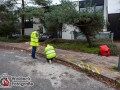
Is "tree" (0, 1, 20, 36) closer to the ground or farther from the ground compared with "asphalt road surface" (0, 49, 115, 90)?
farther from the ground

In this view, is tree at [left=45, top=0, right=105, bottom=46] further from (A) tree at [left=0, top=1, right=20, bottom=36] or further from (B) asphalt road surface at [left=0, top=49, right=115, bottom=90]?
(A) tree at [left=0, top=1, right=20, bottom=36]

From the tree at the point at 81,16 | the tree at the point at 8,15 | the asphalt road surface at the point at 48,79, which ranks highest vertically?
the tree at the point at 8,15

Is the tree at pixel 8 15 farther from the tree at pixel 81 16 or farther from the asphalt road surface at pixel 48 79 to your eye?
the asphalt road surface at pixel 48 79

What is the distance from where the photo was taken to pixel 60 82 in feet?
14.5

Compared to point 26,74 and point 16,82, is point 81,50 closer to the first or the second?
point 26,74

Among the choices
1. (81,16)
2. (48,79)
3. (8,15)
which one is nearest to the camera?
(48,79)

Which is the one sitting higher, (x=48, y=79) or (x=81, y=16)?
(x=81, y=16)

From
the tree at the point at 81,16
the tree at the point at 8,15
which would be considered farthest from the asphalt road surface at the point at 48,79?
the tree at the point at 8,15

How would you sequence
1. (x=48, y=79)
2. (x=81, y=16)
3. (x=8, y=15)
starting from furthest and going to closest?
(x=8, y=15) < (x=81, y=16) < (x=48, y=79)

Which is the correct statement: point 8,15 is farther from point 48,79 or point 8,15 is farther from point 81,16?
point 48,79

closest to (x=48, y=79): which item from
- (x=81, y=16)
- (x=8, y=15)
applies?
(x=81, y=16)

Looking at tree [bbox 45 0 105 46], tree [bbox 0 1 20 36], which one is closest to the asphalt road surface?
tree [bbox 45 0 105 46]

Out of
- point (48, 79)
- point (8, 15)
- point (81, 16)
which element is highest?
point (8, 15)

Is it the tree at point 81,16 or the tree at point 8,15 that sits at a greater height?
the tree at point 8,15
